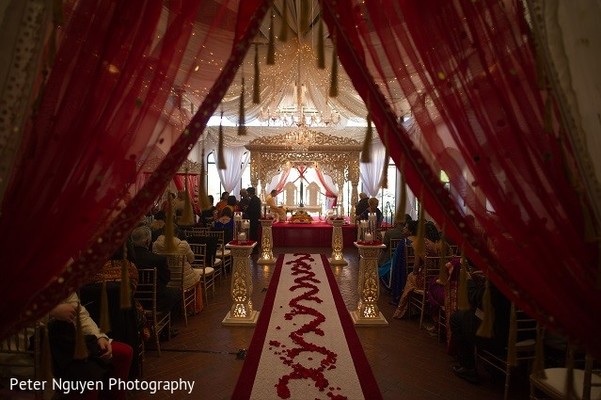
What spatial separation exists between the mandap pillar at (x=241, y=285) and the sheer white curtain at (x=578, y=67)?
354 centimetres

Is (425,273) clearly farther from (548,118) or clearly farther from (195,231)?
(195,231)

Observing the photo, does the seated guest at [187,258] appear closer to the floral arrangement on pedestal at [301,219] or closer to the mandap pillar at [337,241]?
the mandap pillar at [337,241]

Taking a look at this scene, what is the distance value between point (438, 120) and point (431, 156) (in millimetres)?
168

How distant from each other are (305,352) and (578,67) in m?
3.14

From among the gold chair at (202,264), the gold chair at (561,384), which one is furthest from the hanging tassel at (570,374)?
the gold chair at (202,264)

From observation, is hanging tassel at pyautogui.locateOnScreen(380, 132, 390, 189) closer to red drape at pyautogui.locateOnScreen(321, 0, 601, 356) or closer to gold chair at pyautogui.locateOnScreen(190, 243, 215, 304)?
red drape at pyautogui.locateOnScreen(321, 0, 601, 356)

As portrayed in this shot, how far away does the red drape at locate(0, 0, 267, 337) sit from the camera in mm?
1509

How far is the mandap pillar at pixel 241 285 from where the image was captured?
4.50 metres

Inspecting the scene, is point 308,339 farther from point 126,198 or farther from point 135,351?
point 126,198

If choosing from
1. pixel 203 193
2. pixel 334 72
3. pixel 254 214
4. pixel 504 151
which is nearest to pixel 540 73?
pixel 504 151

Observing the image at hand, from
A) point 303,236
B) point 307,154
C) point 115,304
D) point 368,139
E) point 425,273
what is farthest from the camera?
point 307,154

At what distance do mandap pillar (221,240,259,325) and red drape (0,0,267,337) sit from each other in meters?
2.94

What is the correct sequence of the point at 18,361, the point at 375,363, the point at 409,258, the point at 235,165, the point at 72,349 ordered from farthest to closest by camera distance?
1. the point at 235,165
2. the point at 409,258
3. the point at 375,363
4. the point at 72,349
5. the point at 18,361

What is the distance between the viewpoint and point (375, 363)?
3477 millimetres
